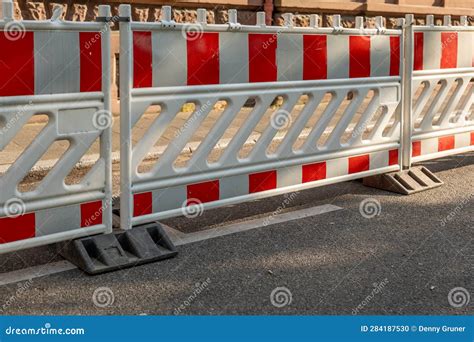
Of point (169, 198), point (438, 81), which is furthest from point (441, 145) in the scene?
point (169, 198)

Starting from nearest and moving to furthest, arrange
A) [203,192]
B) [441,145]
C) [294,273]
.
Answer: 1. [294,273]
2. [203,192]
3. [441,145]

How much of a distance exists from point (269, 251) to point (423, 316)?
1.23 metres

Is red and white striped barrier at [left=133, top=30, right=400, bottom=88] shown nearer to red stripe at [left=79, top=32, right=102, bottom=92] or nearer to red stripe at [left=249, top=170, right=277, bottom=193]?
red stripe at [left=79, top=32, right=102, bottom=92]

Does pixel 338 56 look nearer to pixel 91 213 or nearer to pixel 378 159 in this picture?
pixel 378 159

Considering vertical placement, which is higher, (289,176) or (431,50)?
(431,50)

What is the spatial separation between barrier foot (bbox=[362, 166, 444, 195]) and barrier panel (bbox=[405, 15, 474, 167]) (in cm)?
10

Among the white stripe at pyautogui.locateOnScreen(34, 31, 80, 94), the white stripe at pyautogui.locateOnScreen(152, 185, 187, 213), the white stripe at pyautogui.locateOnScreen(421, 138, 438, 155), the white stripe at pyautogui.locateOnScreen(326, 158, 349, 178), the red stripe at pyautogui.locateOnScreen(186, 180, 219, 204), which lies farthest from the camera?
the white stripe at pyautogui.locateOnScreen(421, 138, 438, 155)

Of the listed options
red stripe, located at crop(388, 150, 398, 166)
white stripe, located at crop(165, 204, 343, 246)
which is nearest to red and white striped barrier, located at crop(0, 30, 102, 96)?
white stripe, located at crop(165, 204, 343, 246)

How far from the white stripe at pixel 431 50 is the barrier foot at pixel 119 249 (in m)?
2.97

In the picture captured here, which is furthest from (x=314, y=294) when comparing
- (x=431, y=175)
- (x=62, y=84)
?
(x=431, y=175)

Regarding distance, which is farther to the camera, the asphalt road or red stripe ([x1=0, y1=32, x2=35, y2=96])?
red stripe ([x1=0, y1=32, x2=35, y2=96])

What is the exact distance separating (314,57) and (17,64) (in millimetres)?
2278

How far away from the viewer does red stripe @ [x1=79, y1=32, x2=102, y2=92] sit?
13.9 ft

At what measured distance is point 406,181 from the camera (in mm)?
6293
